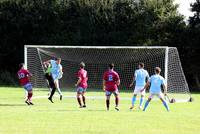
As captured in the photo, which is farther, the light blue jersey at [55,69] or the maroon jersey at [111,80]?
the light blue jersey at [55,69]

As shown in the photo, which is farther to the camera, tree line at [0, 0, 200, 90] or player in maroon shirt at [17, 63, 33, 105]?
tree line at [0, 0, 200, 90]

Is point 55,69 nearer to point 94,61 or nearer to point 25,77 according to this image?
point 25,77

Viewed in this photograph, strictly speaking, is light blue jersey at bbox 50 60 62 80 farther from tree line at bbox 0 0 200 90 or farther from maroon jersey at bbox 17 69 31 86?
tree line at bbox 0 0 200 90

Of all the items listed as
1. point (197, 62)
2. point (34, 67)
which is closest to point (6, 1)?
point (34, 67)

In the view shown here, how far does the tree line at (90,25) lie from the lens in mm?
49438

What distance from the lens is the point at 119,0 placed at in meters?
52.7

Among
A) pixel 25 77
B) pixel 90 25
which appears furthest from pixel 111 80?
pixel 90 25

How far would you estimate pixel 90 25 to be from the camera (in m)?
51.0

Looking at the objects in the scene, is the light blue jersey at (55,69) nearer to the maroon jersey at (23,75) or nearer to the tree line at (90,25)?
the maroon jersey at (23,75)

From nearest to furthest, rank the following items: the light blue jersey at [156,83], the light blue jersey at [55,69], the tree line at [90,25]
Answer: the light blue jersey at [156,83], the light blue jersey at [55,69], the tree line at [90,25]

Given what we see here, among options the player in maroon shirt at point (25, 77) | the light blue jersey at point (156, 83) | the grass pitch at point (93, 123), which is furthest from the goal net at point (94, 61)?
the grass pitch at point (93, 123)

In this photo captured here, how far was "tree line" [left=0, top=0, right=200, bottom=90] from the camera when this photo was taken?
162 ft

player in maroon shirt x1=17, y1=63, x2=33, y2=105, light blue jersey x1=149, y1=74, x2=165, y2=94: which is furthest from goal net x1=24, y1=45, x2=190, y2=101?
light blue jersey x1=149, y1=74, x2=165, y2=94

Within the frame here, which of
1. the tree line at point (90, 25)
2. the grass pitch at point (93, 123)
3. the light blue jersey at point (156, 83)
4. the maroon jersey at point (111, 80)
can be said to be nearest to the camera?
the grass pitch at point (93, 123)
